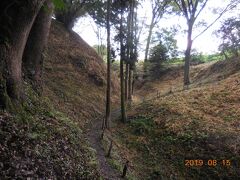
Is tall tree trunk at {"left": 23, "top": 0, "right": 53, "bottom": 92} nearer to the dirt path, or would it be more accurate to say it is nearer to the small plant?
the dirt path

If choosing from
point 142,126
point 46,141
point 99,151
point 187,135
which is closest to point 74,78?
point 142,126

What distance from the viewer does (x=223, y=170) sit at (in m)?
12.7

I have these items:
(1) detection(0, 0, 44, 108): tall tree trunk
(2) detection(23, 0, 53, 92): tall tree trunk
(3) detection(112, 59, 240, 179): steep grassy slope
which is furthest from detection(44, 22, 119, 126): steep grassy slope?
(1) detection(0, 0, 44, 108): tall tree trunk

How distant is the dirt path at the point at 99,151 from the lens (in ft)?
34.2

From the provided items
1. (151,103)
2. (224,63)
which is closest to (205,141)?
(151,103)

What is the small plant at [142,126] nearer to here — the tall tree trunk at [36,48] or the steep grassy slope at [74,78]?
the steep grassy slope at [74,78]

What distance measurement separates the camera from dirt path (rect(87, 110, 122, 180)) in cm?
1043

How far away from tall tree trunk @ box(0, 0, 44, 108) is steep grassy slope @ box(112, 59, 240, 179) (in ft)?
24.4

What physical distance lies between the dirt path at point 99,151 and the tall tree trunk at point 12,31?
4.39 m

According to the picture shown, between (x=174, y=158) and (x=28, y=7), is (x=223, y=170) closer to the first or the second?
(x=174, y=158)

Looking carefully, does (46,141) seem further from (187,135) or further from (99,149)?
(187,135)

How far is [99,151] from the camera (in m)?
12.9

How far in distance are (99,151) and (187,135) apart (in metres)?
5.42

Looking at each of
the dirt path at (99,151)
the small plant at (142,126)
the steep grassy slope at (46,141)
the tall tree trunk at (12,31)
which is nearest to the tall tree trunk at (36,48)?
the steep grassy slope at (46,141)
